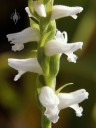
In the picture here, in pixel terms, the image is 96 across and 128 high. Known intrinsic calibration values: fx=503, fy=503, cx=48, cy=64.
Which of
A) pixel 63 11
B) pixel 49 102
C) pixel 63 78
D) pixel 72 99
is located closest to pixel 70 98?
pixel 72 99

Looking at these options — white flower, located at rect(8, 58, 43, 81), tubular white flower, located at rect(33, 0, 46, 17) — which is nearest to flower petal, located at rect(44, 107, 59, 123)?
white flower, located at rect(8, 58, 43, 81)

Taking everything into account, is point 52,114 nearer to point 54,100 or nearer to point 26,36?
point 54,100

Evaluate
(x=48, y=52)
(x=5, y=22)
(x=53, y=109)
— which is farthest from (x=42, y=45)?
(x=5, y=22)

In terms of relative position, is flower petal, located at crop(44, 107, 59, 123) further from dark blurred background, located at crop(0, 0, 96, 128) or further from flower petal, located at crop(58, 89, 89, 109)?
dark blurred background, located at crop(0, 0, 96, 128)

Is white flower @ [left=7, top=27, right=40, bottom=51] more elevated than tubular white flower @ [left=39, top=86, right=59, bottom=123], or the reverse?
white flower @ [left=7, top=27, right=40, bottom=51]

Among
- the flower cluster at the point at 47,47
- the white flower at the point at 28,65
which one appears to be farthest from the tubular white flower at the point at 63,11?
the white flower at the point at 28,65

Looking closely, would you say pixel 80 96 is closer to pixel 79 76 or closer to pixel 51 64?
pixel 51 64
